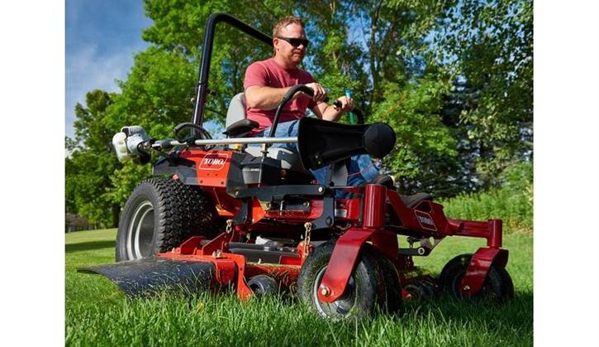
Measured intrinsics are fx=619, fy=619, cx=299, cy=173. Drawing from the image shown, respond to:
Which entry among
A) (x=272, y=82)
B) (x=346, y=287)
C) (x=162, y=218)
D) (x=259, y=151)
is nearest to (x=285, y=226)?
(x=259, y=151)

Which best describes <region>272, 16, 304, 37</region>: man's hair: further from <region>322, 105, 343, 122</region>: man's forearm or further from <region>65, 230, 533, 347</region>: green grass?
<region>65, 230, 533, 347</region>: green grass

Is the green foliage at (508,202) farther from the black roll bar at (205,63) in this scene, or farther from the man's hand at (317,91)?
the black roll bar at (205,63)

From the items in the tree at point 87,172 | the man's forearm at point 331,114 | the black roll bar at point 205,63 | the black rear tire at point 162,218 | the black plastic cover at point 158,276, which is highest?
the black roll bar at point 205,63

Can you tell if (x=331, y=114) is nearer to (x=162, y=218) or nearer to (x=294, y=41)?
(x=294, y=41)

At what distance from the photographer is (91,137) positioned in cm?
263

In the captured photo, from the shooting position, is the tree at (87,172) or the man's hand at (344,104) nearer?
the tree at (87,172)

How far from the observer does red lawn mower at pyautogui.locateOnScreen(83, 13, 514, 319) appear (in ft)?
6.81

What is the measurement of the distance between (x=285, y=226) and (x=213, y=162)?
49 centimetres

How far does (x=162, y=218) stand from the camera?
3012 mm

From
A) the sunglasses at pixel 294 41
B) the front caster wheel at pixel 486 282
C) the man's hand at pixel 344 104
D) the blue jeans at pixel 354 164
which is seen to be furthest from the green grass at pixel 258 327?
the sunglasses at pixel 294 41

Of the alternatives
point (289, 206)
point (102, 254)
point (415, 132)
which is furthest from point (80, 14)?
point (415, 132)

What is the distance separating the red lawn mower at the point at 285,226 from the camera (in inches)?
81.7

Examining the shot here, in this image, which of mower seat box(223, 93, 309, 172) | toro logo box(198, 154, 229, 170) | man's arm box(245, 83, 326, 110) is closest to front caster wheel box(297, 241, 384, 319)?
mower seat box(223, 93, 309, 172)
